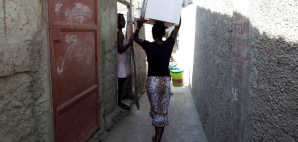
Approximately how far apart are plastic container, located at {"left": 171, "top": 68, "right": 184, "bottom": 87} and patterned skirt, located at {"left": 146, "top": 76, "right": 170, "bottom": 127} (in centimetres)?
359

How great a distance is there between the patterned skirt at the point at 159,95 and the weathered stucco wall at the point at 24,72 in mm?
1353

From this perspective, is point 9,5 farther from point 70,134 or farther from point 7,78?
point 70,134

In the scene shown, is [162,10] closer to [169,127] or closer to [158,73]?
[158,73]

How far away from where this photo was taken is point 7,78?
5.13ft

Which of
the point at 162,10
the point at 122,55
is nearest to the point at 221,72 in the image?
the point at 162,10

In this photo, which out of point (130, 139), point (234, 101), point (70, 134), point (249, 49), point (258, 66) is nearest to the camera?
point (258, 66)

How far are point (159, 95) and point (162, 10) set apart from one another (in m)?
1.07

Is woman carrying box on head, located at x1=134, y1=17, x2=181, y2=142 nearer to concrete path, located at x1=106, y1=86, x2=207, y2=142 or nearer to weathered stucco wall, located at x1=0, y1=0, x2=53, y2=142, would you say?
concrete path, located at x1=106, y1=86, x2=207, y2=142

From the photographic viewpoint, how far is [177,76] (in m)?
6.80

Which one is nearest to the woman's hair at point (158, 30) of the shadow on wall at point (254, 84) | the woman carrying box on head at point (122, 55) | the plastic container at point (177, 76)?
the shadow on wall at point (254, 84)

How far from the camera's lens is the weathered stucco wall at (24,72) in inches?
60.7

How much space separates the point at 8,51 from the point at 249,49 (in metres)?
1.61

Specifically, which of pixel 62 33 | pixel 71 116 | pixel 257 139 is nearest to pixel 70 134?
pixel 71 116

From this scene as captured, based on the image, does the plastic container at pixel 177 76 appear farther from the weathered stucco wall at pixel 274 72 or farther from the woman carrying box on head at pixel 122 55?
the weathered stucco wall at pixel 274 72
